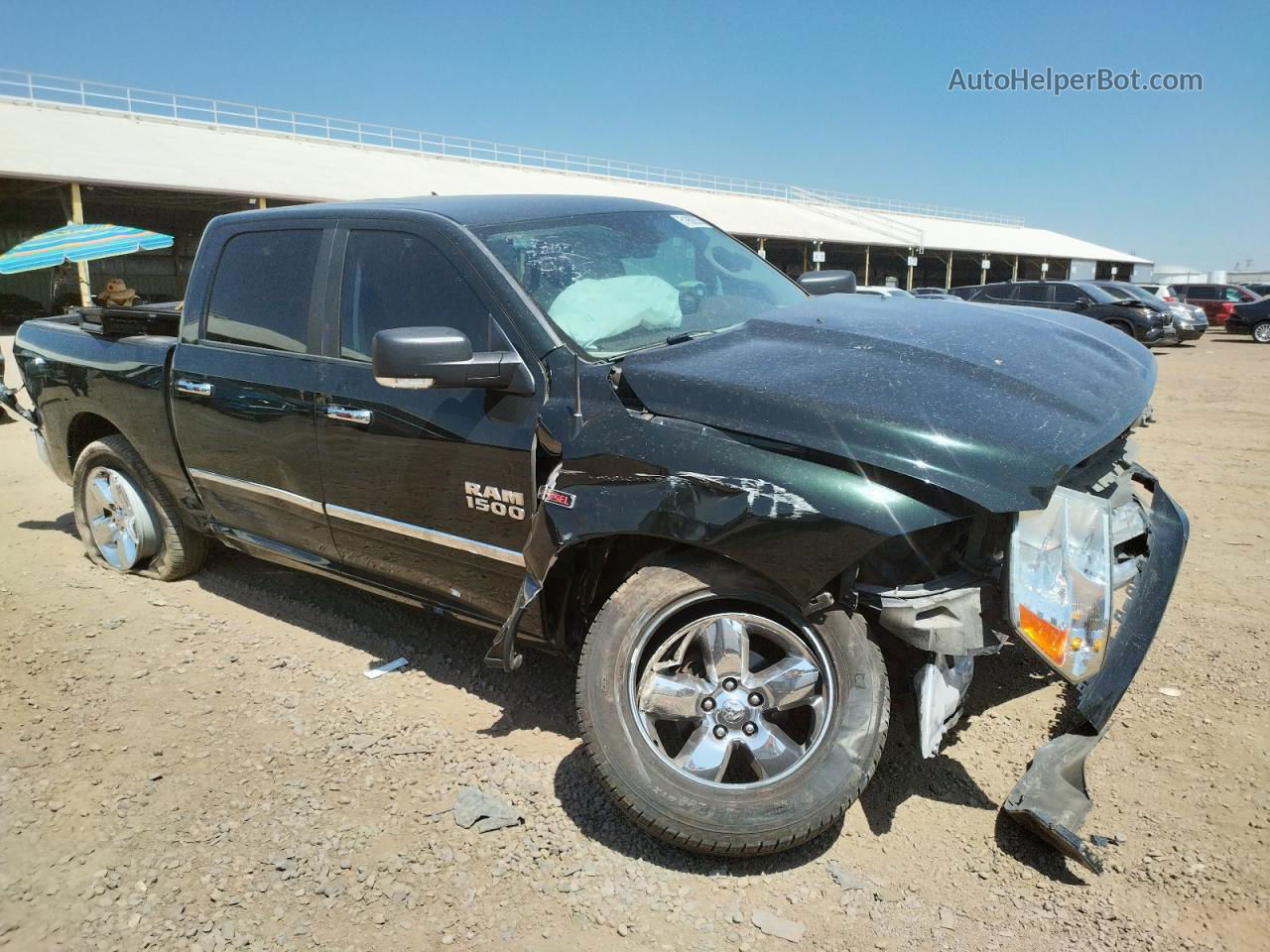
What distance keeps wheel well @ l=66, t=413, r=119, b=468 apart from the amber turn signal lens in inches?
185

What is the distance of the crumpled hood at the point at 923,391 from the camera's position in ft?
7.45

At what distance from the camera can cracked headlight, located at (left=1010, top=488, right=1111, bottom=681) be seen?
2324 mm

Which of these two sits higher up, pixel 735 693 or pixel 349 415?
pixel 349 415

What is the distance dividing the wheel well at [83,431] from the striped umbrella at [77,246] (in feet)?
36.6

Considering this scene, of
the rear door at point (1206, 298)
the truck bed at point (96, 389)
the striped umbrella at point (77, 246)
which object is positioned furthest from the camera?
the rear door at point (1206, 298)

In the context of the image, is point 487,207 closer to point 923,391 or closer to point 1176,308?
point 923,391

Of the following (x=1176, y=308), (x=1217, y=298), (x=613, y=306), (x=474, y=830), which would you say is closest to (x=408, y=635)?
(x=474, y=830)

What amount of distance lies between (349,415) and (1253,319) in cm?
2562

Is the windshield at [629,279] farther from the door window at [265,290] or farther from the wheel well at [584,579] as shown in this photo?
the door window at [265,290]

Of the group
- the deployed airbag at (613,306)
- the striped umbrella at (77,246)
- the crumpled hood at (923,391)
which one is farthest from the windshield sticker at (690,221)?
the striped umbrella at (77,246)

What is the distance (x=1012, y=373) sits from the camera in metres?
2.63

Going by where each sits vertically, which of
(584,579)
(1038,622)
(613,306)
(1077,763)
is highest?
(613,306)

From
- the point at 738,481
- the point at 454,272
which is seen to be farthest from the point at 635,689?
the point at 454,272

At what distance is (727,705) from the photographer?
8.36ft
